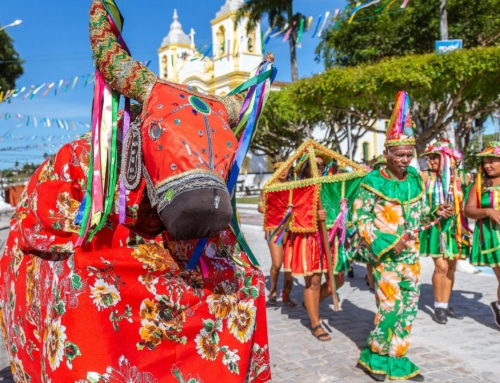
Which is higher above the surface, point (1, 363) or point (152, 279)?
point (152, 279)

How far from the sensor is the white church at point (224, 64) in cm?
4330

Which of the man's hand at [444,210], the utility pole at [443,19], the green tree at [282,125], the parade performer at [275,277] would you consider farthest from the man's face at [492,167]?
the green tree at [282,125]

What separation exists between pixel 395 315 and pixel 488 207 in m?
2.11

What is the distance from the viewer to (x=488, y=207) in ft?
19.2

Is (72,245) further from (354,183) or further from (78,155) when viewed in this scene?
(354,183)

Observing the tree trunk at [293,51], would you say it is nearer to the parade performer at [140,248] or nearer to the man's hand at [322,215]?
the man's hand at [322,215]

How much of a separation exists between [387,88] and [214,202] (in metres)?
13.6

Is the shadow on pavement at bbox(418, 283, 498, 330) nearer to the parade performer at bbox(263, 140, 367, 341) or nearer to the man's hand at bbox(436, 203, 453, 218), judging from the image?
the man's hand at bbox(436, 203, 453, 218)

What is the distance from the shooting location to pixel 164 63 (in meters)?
55.8

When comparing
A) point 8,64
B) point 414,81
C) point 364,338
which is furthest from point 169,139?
point 8,64

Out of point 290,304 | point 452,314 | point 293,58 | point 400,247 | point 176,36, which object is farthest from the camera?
point 176,36

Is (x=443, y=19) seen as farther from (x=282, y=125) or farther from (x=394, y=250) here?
(x=282, y=125)

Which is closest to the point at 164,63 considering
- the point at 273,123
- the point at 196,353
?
the point at 273,123

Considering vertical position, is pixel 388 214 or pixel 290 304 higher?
pixel 388 214
